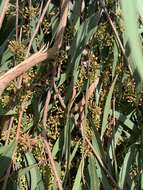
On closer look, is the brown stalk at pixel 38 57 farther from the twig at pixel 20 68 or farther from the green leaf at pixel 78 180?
the green leaf at pixel 78 180

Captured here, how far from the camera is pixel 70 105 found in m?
0.71

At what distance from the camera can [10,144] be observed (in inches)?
25.9

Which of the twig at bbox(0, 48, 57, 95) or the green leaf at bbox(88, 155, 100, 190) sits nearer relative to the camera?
the twig at bbox(0, 48, 57, 95)

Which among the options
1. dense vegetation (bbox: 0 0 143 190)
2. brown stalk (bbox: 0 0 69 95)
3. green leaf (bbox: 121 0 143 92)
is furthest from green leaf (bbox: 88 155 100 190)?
green leaf (bbox: 121 0 143 92)

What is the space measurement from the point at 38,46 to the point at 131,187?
11.9 inches

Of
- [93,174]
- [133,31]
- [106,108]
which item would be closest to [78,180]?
[93,174]

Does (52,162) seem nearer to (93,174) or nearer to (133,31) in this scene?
(93,174)

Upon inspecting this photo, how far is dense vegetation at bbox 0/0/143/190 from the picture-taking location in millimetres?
690

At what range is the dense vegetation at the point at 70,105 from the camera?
2.26ft

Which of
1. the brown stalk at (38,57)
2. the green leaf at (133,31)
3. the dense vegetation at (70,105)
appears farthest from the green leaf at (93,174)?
the green leaf at (133,31)

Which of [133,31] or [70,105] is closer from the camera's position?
[133,31]

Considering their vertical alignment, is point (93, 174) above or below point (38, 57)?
below

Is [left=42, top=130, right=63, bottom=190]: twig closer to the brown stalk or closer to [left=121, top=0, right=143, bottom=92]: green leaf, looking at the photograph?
the brown stalk

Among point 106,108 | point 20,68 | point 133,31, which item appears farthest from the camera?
point 106,108
